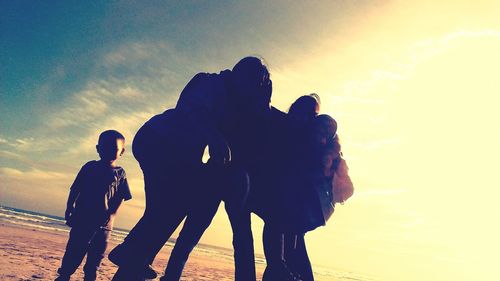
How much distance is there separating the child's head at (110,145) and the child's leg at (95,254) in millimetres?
1084

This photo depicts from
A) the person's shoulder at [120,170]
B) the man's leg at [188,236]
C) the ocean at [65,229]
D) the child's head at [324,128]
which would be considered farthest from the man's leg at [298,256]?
the ocean at [65,229]

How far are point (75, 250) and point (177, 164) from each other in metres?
3.41

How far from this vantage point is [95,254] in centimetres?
496

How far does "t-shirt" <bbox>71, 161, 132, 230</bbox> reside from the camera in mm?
5168

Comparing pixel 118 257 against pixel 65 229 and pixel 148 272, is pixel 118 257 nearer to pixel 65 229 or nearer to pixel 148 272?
pixel 148 272

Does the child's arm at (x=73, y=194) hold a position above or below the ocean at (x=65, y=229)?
above

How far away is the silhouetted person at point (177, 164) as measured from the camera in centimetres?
216

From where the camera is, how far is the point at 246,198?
2309 millimetres

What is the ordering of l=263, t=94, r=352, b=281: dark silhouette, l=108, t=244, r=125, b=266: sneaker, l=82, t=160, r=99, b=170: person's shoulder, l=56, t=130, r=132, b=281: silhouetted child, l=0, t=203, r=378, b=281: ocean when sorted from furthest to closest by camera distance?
l=0, t=203, r=378, b=281: ocean < l=82, t=160, r=99, b=170: person's shoulder < l=56, t=130, r=132, b=281: silhouetted child < l=263, t=94, r=352, b=281: dark silhouette < l=108, t=244, r=125, b=266: sneaker

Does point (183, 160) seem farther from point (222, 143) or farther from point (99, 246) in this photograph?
point (99, 246)

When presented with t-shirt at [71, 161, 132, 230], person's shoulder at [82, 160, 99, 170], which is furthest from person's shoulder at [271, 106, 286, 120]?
person's shoulder at [82, 160, 99, 170]

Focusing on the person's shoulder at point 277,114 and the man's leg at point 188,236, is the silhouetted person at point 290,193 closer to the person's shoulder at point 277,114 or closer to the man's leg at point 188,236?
the person's shoulder at point 277,114

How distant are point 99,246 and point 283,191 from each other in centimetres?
324

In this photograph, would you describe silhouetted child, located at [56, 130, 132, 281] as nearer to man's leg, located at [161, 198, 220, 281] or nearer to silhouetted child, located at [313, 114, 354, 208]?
man's leg, located at [161, 198, 220, 281]
